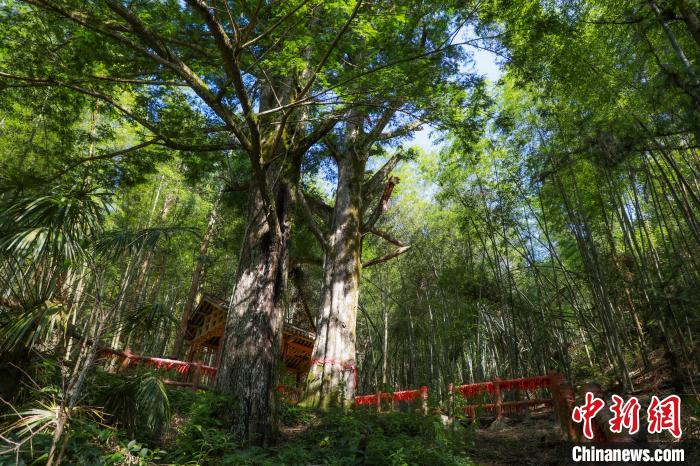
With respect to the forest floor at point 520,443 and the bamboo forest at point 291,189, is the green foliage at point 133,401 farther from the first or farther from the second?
the forest floor at point 520,443

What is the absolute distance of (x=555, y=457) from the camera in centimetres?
407

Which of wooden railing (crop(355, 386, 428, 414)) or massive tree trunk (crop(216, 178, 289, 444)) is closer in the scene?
→ massive tree trunk (crop(216, 178, 289, 444))

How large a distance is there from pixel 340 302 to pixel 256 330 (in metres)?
2.93

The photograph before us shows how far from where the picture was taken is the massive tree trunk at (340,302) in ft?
19.7

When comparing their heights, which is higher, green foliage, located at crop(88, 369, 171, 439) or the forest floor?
green foliage, located at crop(88, 369, 171, 439)

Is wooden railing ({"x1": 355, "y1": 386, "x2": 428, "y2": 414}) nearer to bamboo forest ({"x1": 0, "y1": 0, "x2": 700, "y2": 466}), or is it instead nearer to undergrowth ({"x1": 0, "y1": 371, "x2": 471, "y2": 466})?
bamboo forest ({"x1": 0, "y1": 0, "x2": 700, "y2": 466})

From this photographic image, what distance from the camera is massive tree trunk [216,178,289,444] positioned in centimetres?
357

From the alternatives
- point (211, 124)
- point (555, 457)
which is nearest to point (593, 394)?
point (555, 457)

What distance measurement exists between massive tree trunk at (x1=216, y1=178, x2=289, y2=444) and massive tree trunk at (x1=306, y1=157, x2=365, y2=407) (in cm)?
228

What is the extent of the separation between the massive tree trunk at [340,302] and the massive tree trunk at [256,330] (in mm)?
2284

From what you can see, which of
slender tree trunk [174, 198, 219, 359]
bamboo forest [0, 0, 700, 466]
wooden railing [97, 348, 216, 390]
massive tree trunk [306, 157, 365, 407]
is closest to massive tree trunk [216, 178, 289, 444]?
bamboo forest [0, 0, 700, 466]

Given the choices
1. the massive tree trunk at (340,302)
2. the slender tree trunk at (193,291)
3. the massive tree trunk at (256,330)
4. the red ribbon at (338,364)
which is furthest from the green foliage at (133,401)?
the slender tree trunk at (193,291)

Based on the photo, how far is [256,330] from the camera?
392 cm

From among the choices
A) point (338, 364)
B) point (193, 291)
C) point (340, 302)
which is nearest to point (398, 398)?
point (338, 364)
